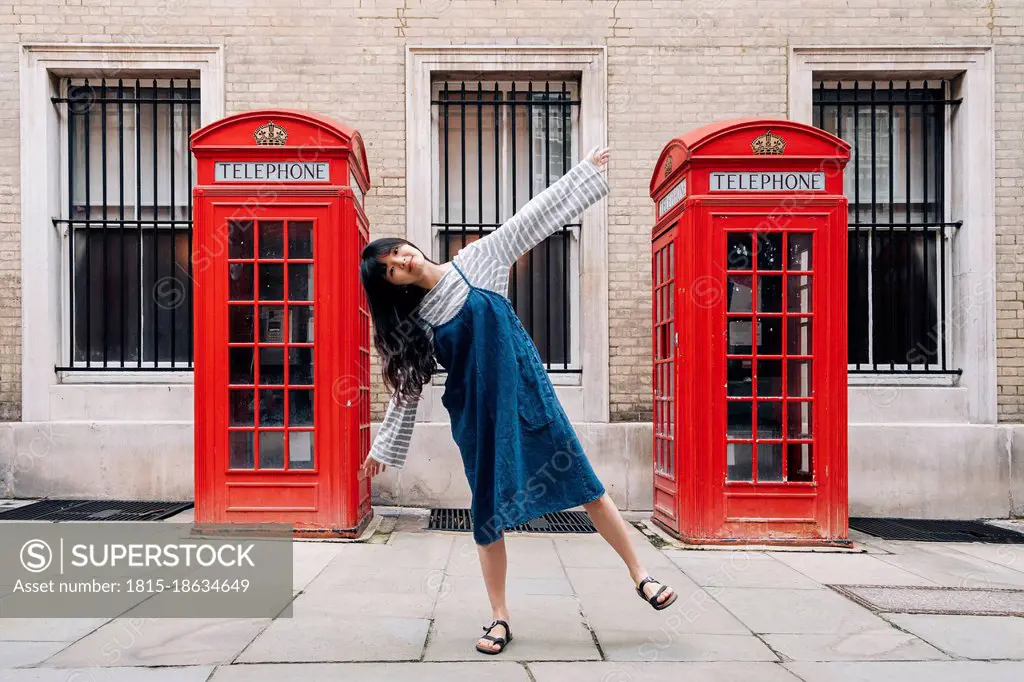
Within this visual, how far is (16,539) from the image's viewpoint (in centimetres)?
591

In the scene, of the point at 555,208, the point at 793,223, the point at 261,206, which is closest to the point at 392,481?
the point at 261,206

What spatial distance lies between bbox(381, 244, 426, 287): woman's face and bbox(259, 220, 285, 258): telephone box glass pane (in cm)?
276

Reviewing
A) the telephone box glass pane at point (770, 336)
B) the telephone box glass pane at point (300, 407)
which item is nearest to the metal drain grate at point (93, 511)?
the telephone box glass pane at point (300, 407)

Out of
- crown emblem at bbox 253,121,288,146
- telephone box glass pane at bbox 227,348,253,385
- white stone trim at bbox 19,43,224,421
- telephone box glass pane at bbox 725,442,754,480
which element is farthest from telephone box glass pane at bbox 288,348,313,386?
telephone box glass pane at bbox 725,442,754,480

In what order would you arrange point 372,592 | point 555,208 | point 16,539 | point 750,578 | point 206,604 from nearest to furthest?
1. point 555,208
2. point 206,604
3. point 372,592
4. point 750,578
5. point 16,539

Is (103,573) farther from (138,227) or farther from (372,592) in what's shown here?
(138,227)

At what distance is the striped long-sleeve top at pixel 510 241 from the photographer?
3.63 metres

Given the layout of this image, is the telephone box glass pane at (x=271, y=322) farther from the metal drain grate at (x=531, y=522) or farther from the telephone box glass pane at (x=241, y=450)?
the metal drain grate at (x=531, y=522)

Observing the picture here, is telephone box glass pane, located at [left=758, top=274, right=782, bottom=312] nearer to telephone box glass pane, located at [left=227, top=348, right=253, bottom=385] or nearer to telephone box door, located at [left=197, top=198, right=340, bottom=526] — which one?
telephone box door, located at [left=197, top=198, right=340, bottom=526]

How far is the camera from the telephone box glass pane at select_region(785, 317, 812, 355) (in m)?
6.15

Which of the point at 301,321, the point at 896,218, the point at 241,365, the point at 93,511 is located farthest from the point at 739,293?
the point at 93,511

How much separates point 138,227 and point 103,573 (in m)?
3.79

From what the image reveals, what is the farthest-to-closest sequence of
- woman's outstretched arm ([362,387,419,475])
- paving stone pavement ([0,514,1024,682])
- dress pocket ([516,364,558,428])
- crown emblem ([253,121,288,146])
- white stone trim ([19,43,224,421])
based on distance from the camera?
white stone trim ([19,43,224,421]) → crown emblem ([253,121,288,146]) → woman's outstretched arm ([362,387,419,475]) → dress pocket ([516,364,558,428]) → paving stone pavement ([0,514,1024,682])

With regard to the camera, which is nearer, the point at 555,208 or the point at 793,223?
the point at 555,208
